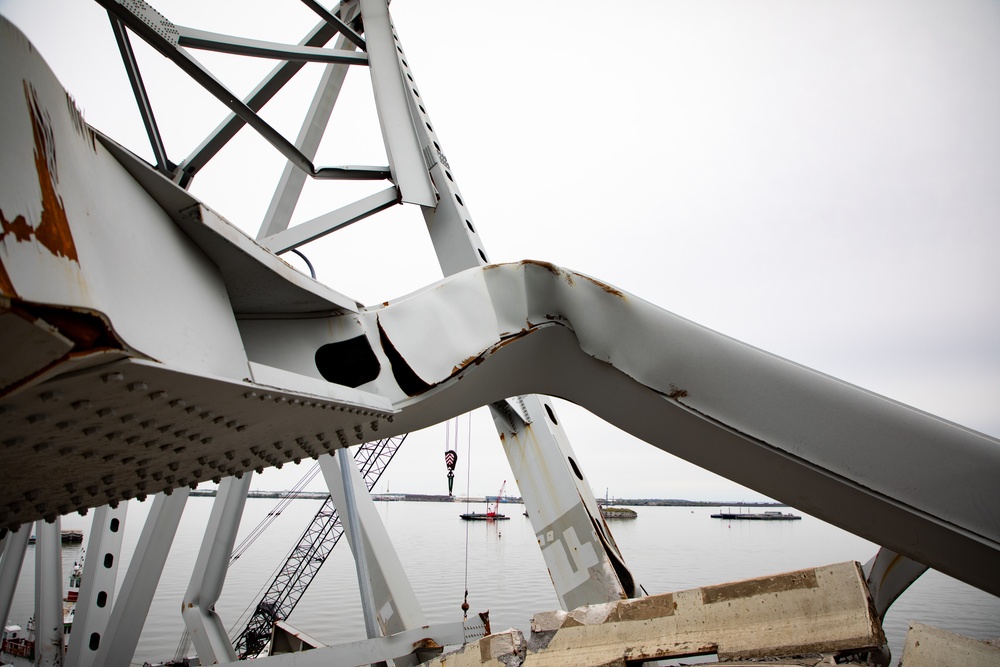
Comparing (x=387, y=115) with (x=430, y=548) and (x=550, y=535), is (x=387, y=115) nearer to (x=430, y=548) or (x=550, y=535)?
(x=550, y=535)

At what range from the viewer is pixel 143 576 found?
6477mm

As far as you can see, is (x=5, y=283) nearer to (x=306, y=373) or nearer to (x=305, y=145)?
(x=306, y=373)

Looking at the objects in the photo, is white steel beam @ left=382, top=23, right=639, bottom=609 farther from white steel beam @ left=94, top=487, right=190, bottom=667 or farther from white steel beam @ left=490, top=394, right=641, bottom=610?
white steel beam @ left=94, top=487, right=190, bottom=667

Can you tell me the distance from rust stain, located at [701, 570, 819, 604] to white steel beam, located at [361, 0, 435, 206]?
423 centimetres

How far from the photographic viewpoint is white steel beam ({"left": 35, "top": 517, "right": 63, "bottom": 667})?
9656mm

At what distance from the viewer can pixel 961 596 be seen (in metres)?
29.7

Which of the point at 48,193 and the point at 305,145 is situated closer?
the point at 48,193

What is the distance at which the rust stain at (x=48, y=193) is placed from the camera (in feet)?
3.97

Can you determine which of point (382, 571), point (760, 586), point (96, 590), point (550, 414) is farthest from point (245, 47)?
point (96, 590)

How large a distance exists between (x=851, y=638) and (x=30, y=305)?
395 centimetres

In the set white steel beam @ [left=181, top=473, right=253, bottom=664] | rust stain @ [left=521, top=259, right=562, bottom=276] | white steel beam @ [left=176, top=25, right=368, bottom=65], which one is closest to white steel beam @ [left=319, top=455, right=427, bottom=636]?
white steel beam @ [left=181, top=473, right=253, bottom=664]

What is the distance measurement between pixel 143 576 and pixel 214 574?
1.46 m

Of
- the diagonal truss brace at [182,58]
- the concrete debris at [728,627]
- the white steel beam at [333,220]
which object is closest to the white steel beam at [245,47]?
the diagonal truss brace at [182,58]

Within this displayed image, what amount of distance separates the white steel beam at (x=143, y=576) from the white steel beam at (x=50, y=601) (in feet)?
13.4
